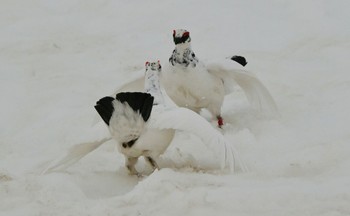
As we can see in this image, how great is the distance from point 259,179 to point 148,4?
18.1 ft

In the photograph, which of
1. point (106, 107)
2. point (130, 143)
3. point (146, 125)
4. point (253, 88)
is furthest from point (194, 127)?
point (253, 88)

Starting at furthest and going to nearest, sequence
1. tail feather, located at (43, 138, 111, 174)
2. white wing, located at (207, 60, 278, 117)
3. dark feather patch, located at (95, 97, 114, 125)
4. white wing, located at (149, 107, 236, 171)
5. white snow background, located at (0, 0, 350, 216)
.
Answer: white wing, located at (207, 60, 278, 117), tail feather, located at (43, 138, 111, 174), dark feather patch, located at (95, 97, 114, 125), white wing, located at (149, 107, 236, 171), white snow background, located at (0, 0, 350, 216)

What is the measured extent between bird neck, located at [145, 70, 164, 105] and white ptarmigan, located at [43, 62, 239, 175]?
0.41 metres

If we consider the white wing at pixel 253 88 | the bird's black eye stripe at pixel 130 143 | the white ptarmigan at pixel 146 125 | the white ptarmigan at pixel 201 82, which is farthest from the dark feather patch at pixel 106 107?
the white wing at pixel 253 88

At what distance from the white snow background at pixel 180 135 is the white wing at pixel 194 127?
131mm

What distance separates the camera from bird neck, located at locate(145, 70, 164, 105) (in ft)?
15.1

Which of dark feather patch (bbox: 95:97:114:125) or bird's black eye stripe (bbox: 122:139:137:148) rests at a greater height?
dark feather patch (bbox: 95:97:114:125)

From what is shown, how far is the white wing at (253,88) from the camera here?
17.4 ft

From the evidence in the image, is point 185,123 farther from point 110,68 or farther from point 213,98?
point 110,68

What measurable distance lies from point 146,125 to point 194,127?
12.4 inches

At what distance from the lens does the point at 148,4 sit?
898cm

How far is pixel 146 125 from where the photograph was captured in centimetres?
405

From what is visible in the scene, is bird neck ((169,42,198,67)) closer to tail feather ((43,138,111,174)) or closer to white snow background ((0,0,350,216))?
white snow background ((0,0,350,216))

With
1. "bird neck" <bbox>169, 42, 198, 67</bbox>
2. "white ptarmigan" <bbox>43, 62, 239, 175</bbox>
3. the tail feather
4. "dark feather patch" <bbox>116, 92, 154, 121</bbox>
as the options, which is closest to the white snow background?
the tail feather
